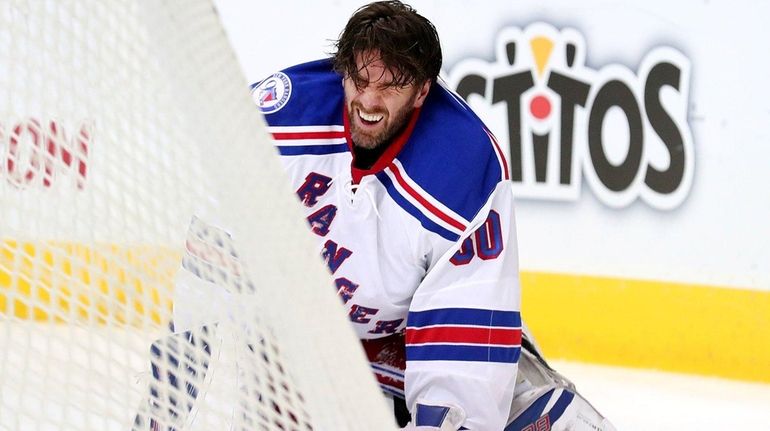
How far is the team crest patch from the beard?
11 cm

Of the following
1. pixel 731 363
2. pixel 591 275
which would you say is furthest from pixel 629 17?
pixel 731 363

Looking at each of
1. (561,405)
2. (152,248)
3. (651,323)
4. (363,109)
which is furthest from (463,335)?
(651,323)

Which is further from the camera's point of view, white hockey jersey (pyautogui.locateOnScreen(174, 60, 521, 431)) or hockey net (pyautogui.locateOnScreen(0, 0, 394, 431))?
white hockey jersey (pyautogui.locateOnScreen(174, 60, 521, 431))

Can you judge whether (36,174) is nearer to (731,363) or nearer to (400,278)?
(400,278)

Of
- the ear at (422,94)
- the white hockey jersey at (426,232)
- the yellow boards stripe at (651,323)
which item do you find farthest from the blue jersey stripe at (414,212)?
the yellow boards stripe at (651,323)

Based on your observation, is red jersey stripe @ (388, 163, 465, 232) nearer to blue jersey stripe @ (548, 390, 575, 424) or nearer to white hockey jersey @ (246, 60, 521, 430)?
white hockey jersey @ (246, 60, 521, 430)

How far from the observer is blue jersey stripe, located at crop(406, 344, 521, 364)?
1592 millimetres

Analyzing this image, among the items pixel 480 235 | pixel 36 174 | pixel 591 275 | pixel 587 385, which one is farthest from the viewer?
pixel 591 275

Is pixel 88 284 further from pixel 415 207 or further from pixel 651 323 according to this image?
pixel 651 323

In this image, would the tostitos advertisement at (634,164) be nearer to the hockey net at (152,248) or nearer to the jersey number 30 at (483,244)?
the jersey number 30 at (483,244)

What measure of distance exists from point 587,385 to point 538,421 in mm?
1370

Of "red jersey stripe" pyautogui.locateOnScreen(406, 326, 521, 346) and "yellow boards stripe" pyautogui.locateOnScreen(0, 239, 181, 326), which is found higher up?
"yellow boards stripe" pyautogui.locateOnScreen(0, 239, 181, 326)

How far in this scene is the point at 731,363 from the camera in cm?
309

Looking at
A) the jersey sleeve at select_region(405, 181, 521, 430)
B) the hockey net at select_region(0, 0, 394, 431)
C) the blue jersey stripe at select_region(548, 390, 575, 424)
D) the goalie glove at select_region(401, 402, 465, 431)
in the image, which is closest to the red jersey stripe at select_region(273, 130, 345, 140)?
the jersey sleeve at select_region(405, 181, 521, 430)
